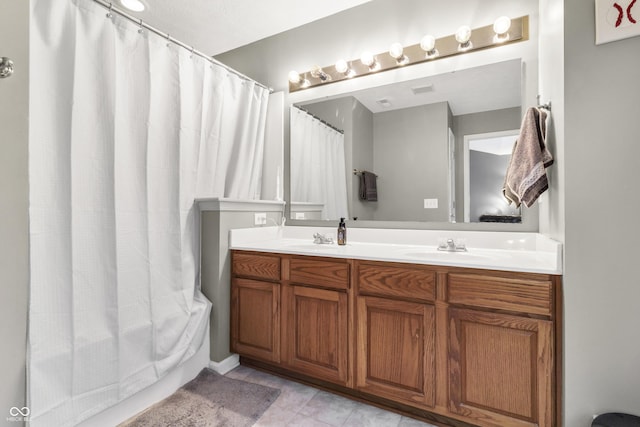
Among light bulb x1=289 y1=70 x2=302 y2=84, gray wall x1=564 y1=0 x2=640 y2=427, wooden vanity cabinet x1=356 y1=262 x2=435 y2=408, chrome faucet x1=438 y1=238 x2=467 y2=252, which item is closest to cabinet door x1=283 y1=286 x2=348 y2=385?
wooden vanity cabinet x1=356 y1=262 x2=435 y2=408

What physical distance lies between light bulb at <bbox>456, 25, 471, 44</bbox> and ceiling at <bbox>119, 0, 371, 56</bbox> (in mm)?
764

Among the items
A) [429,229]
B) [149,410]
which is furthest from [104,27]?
[429,229]

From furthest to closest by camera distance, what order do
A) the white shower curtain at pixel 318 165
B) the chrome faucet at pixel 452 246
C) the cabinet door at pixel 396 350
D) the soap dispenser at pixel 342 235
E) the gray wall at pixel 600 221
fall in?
1. the white shower curtain at pixel 318 165
2. the soap dispenser at pixel 342 235
3. the chrome faucet at pixel 452 246
4. the cabinet door at pixel 396 350
5. the gray wall at pixel 600 221

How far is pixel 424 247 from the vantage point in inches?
75.8

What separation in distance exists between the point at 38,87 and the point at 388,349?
6.41ft

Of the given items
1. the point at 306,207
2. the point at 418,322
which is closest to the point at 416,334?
the point at 418,322

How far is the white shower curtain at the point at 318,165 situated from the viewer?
89.7 inches

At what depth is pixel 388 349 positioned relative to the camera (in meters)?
1.52

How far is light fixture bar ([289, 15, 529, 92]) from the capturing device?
172cm

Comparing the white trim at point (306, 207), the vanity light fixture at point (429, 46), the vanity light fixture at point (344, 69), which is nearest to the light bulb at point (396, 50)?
the vanity light fixture at point (429, 46)

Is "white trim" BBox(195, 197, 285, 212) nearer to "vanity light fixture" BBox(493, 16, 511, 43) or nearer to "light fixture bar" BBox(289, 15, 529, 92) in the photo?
"light fixture bar" BBox(289, 15, 529, 92)

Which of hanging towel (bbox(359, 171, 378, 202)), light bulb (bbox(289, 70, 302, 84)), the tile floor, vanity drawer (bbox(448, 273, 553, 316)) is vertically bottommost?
the tile floor

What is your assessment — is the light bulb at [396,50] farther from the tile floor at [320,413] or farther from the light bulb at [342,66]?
the tile floor at [320,413]

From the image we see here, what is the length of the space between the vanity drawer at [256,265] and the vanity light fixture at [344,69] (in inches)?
57.0
